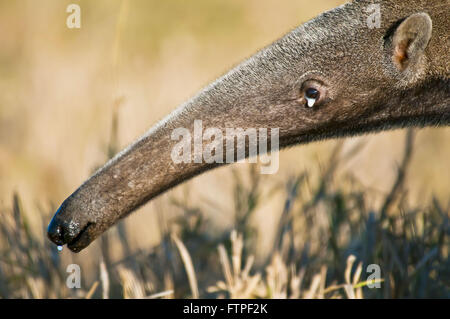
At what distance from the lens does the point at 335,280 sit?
4.29 m

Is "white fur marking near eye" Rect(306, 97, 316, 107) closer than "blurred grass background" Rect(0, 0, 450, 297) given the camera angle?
Yes

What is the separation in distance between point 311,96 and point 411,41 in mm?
472

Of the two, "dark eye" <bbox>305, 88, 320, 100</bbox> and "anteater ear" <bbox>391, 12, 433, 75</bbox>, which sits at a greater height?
"anteater ear" <bbox>391, 12, 433, 75</bbox>

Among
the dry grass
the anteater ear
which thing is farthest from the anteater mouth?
the anteater ear

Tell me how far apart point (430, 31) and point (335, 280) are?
173cm

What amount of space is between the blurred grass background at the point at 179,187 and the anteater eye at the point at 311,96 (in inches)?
45.7

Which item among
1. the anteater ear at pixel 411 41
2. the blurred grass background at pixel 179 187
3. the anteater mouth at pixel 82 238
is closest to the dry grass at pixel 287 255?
the blurred grass background at pixel 179 187

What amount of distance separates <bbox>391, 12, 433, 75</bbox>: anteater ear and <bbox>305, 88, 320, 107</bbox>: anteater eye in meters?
0.36

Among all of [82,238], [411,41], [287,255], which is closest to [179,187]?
[287,255]

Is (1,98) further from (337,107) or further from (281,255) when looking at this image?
(337,107)

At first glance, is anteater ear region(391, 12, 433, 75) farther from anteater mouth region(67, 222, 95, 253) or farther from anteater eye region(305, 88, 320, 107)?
anteater mouth region(67, 222, 95, 253)

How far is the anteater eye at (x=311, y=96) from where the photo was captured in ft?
10.5

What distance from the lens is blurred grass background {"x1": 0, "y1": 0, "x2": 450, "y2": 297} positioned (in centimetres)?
443
